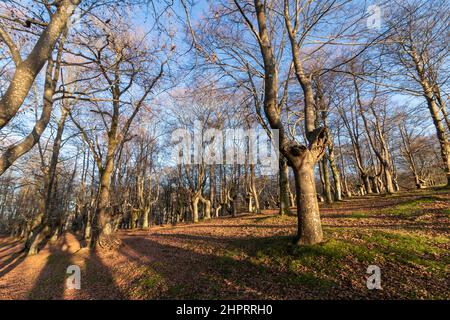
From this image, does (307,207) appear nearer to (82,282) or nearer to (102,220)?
(82,282)

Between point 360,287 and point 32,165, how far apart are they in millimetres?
22526

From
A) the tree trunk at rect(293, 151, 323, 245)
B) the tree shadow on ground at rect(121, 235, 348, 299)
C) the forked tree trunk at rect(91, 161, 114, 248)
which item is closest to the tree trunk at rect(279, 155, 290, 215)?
the tree shadow on ground at rect(121, 235, 348, 299)

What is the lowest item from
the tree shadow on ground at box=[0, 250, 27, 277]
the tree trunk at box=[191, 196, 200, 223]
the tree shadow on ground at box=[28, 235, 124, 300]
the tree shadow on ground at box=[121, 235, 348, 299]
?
the tree shadow on ground at box=[0, 250, 27, 277]

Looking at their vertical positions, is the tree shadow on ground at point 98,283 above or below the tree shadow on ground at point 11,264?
above

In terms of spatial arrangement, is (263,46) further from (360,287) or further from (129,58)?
(360,287)

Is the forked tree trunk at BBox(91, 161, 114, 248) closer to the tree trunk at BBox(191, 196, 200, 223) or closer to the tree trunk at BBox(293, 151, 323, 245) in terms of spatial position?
the tree trunk at BBox(191, 196, 200, 223)

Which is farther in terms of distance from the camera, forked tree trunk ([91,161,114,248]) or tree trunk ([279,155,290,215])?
tree trunk ([279,155,290,215])

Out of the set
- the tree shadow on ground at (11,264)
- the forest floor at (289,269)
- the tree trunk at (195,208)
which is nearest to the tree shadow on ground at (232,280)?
the forest floor at (289,269)

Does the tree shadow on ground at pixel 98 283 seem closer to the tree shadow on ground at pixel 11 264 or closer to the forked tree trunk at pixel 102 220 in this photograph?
the forked tree trunk at pixel 102 220

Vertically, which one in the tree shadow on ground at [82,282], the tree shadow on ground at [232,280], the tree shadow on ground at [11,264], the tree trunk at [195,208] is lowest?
the tree shadow on ground at [11,264]

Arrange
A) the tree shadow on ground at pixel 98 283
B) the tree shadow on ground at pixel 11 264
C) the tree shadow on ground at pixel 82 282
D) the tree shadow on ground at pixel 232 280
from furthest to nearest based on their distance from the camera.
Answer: the tree shadow on ground at pixel 11 264
the tree shadow on ground at pixel 82 282
the tree shadow on ground at pixel 98 283
the tree shadow on ground at pixel 232 280

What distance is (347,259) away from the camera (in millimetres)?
4250

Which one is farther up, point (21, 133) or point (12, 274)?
point (21, 133)
